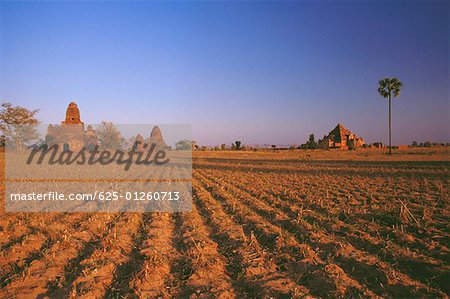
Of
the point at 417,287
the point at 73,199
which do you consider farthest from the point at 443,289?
the point at 73,199

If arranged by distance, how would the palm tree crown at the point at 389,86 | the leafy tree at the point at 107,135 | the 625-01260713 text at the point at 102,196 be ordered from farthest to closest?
the leafy tree at the point at 107,135, the palm tree crown at the point at 389,86, the 625-01260713 text at the point at 102,196

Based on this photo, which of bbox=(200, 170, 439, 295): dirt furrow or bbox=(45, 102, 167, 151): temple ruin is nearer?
bbox=(200, 170, 439, 295): dirt furrow

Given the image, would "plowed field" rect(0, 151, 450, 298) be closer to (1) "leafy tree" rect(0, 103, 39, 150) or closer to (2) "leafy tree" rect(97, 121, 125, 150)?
(1) "leafy tree" rect(0, 103, 39, 150)

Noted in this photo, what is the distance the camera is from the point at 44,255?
4863 millimetres

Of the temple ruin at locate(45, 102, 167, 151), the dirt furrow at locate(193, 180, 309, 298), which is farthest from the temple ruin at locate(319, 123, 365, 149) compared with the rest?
the dirt furrow at locate(193, 180, 309, 298)

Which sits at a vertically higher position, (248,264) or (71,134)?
(71,134)

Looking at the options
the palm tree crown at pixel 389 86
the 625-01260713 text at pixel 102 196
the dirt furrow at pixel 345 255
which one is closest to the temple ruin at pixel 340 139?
the palm tree crown at pixel 389 86

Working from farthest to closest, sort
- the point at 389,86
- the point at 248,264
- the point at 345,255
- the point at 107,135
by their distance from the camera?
the point at 107,135, the point at 389,86, the point at 345,255, the point at 248,264

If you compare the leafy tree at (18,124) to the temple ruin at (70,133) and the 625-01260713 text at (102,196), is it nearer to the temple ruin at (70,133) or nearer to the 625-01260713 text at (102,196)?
the temple ruin at (70,133)

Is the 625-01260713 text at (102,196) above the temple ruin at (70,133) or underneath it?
underneath

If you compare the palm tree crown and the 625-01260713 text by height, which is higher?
the palm tree crown

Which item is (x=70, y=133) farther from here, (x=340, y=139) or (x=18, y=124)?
(x=340, y=139)

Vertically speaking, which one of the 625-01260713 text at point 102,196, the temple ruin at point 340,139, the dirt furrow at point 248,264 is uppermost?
the temple ruin at point 340,139

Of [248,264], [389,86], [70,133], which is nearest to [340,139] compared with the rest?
[389,86]
